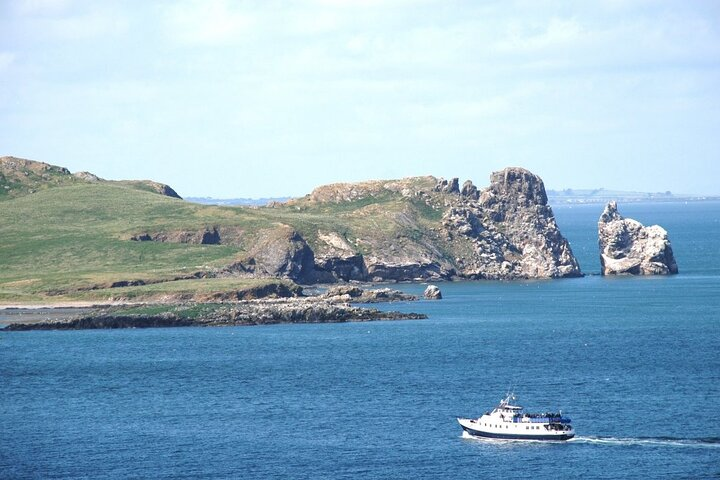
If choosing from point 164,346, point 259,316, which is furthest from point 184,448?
point 259,316

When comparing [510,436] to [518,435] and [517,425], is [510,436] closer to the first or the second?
[518,435]

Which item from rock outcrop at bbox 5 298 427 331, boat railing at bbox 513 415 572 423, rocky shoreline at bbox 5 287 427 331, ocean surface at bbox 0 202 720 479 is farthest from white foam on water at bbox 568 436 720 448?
rock outcrop at bbox 5 298 427 331

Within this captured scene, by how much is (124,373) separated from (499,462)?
2218 inches

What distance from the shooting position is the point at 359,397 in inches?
4781

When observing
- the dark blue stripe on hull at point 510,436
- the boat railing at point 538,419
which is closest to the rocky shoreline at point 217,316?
the dark blue stripe on hull at point 510,436

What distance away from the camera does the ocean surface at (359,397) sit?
314ft

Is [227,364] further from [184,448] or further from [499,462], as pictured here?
[499,462]

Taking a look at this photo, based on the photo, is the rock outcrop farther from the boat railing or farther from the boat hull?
the boat railing

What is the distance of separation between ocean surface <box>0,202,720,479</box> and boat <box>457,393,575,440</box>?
0.83m

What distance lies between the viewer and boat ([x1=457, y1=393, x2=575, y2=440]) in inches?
3979

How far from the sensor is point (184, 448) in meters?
101

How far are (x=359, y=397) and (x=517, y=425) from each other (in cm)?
2268

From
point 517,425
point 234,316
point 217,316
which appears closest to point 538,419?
point 517,425

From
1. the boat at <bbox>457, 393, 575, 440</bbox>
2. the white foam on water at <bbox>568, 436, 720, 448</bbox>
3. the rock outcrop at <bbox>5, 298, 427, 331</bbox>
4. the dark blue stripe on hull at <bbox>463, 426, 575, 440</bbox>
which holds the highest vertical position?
the rock outcrop at <bbox>5, 298, 427, 331</bbox>
